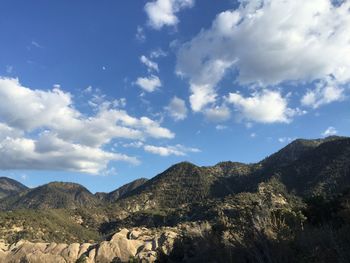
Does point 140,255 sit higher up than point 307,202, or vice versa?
point 307,202

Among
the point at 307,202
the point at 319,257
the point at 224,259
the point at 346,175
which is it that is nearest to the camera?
the point at 319,257

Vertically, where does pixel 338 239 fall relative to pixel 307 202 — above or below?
below

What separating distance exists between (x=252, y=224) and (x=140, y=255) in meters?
54.3

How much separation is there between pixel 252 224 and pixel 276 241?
89.6 inches

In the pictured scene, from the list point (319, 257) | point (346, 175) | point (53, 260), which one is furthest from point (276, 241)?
point (346, 175)

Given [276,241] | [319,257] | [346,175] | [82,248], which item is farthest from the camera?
[346,175]

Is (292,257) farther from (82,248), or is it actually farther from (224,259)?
(82,248)

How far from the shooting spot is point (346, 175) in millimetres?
197375

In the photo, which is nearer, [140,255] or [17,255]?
[140,255]

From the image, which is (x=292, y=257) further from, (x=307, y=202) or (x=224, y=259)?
(x=307, y=202)

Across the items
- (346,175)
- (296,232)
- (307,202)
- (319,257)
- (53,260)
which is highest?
(346,175)

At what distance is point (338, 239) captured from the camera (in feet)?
132

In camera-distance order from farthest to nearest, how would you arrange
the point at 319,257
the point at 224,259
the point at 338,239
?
the point at 224,259, the point at 338,239, the point at 319,257

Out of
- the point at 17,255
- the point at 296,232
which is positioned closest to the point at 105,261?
the point at 17,255
